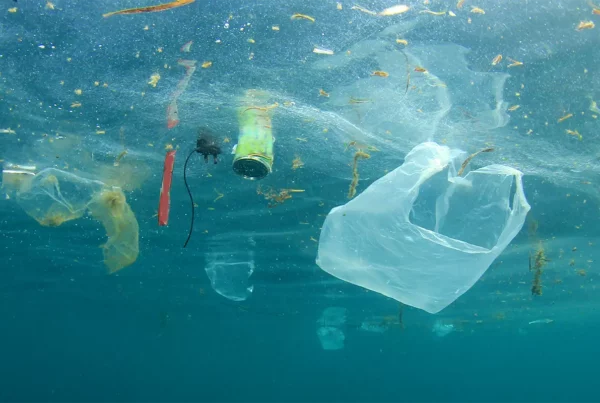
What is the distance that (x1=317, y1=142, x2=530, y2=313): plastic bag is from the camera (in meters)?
4.87

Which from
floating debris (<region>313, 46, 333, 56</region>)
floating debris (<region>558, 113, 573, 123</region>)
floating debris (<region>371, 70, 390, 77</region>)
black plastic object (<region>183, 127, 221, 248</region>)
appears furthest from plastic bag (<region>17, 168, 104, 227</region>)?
floating debris (<region>558, 113, 573, 123</region>)

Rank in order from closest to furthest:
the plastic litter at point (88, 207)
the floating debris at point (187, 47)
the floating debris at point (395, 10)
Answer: the floating debris at point (395, 10)
the floating debris at point (187, 47)
the plastic litter at point (88, 207)

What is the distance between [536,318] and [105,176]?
37299 mm

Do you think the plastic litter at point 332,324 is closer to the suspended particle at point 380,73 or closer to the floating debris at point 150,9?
the suspended particle at point 380,73

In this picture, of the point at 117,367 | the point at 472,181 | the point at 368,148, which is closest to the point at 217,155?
the point at 368,148

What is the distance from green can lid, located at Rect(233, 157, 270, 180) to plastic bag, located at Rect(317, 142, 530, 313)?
4.70 ft

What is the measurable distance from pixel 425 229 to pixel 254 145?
305 centimetres

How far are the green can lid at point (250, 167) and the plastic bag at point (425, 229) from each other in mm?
1434

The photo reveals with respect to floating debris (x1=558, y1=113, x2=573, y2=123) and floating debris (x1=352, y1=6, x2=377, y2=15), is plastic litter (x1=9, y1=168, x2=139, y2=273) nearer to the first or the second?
floating debris (x1=352, y1=6, x2=377, y2=15)

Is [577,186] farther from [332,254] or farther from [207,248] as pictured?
[207,248]

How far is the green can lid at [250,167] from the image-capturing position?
609 centimetres

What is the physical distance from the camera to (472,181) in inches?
216

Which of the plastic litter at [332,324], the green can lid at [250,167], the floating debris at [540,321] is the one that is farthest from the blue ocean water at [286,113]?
the floating debris at [540,321]

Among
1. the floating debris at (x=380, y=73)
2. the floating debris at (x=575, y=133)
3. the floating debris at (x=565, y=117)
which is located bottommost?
the floating debris at (x=380, y=73)
